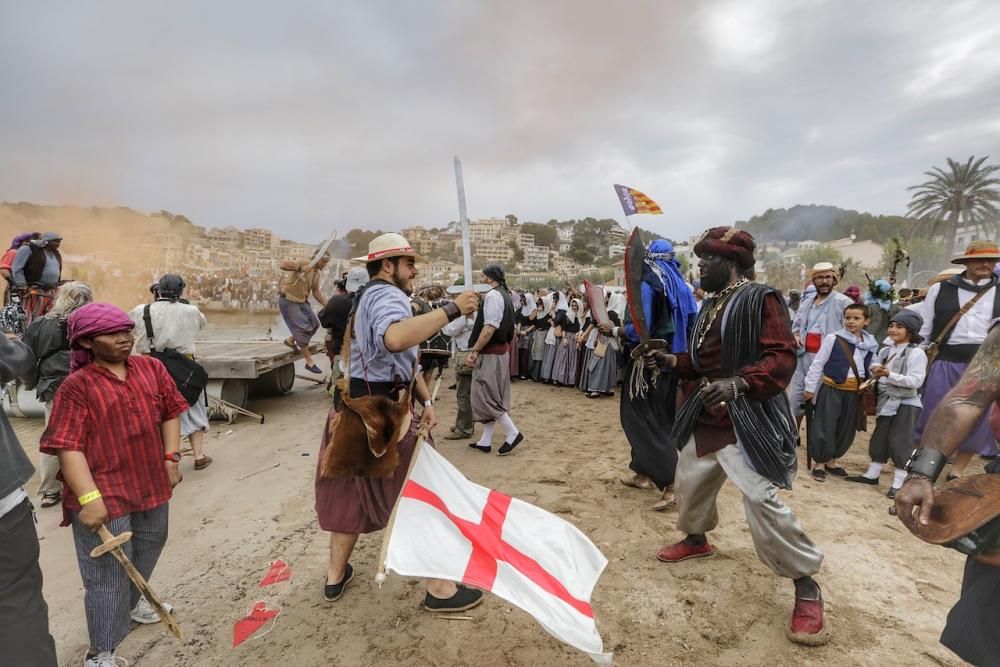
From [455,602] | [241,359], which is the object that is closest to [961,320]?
[455,602]

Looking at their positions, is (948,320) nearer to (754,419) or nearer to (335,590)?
(754,419)

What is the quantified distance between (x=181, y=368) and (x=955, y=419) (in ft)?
18.3

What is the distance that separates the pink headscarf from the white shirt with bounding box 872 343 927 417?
585 cm

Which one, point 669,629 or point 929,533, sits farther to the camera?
point 669,629

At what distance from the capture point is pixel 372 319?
2.44 meters

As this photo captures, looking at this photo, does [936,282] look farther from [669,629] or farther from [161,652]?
[161,652]

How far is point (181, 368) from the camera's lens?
15.3 feet

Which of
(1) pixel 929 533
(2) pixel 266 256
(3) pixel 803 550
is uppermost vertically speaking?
(2) pixel 266 256

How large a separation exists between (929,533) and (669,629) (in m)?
1.52

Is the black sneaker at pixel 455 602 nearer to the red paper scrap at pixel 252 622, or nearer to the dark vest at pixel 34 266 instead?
the red paper scrap at pixel 252 622

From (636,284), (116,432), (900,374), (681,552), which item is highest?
(636,284)

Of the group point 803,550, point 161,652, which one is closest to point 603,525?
point 803,550

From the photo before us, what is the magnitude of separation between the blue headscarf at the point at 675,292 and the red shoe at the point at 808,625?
1800mm

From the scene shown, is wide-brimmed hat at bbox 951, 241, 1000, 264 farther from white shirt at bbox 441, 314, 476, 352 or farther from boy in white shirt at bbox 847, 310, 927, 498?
white shirt at bbox 441, 314, 476, 352
